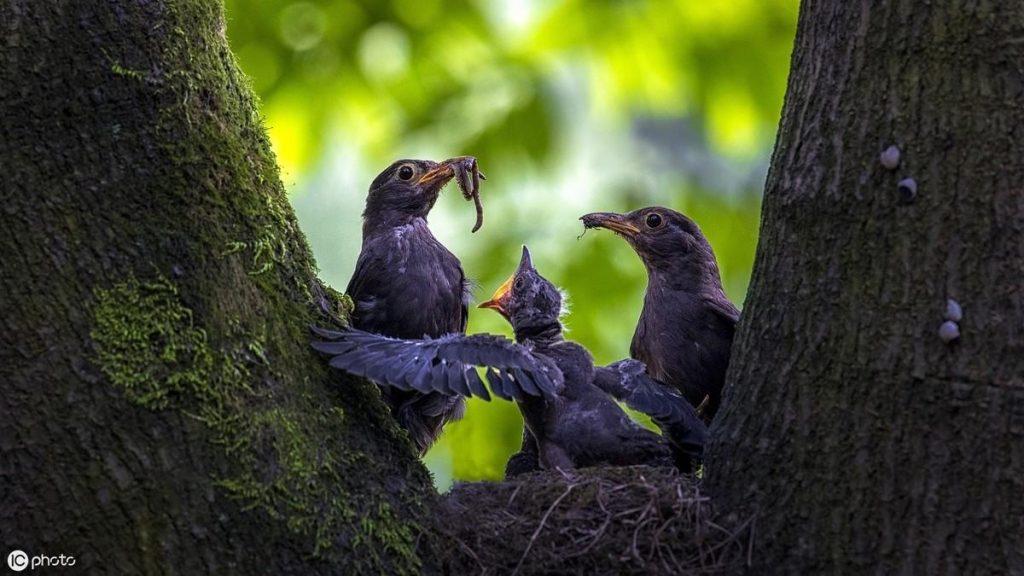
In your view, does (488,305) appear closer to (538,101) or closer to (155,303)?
(538,101)

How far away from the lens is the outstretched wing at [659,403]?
4.24m

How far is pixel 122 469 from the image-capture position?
2.65m

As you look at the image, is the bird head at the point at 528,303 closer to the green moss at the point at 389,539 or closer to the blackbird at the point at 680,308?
the blackbird at the point at 680,308

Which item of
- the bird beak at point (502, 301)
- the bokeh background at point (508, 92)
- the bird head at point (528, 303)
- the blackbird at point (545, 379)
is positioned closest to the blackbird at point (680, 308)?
the blackbird at point (545, 379)

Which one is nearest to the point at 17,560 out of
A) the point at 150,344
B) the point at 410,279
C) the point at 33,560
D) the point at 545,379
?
the point at 33,560

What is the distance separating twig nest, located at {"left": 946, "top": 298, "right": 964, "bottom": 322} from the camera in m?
2.87

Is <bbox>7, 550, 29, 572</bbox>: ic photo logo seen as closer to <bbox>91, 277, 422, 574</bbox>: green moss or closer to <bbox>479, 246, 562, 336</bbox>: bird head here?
<bbox>91, 277, 422, 574</bbox>: green moss

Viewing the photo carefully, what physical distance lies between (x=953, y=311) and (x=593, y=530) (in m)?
1.10

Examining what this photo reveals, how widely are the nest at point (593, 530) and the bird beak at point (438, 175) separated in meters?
1.99

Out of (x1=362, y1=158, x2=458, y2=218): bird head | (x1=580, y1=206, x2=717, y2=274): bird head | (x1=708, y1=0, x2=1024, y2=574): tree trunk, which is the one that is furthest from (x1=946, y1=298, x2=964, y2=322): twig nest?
(x1=362, y1=158, x2=458, y2=218): bird head

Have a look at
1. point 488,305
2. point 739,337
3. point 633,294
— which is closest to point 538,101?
point 633,294

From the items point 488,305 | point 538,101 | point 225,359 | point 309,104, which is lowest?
point 225,359

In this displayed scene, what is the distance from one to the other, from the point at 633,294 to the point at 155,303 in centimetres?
378

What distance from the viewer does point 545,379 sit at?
12.2 feet
